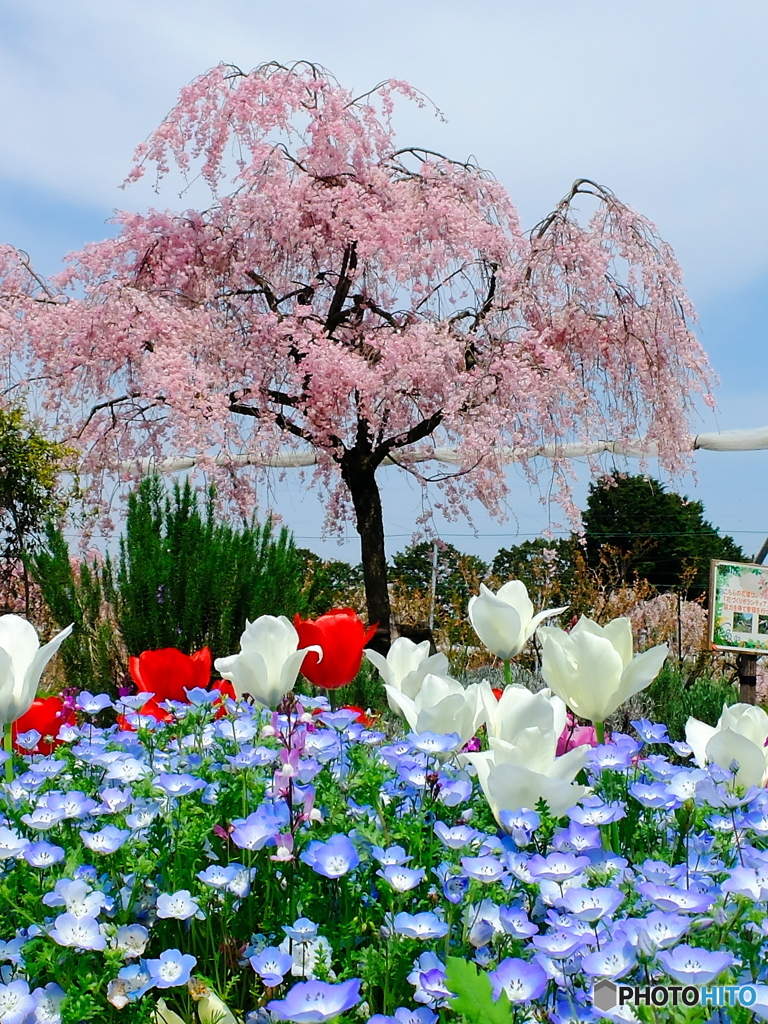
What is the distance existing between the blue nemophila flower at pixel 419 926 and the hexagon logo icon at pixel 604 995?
0.17m

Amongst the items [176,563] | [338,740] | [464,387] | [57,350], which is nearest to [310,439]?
[464,387]

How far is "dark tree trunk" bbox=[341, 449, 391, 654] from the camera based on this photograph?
8.04m

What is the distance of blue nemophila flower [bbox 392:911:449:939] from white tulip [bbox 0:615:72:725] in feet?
1.86

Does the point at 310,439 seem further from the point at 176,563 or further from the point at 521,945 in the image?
the point at 521,945

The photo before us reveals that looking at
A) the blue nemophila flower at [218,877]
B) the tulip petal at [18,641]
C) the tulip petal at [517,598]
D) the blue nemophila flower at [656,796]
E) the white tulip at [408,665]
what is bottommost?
the blue nemophila flower at [218,877]

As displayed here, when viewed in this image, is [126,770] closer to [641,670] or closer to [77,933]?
[77,933]

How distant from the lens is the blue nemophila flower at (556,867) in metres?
1.08

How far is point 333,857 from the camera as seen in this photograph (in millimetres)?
1111

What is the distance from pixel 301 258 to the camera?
318 inches

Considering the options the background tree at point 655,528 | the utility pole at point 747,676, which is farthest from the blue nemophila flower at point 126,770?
the background tree at point 655,528

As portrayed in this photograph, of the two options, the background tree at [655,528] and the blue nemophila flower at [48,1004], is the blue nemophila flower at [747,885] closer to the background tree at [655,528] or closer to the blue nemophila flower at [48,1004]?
the blue nemophila flower at [48,1004]

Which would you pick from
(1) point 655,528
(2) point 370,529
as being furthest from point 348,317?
(1) point 655,528

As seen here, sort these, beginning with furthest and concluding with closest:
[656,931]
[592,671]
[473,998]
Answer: [592,671] < [656,931] < [473,998]

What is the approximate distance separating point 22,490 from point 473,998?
695 centimetres
